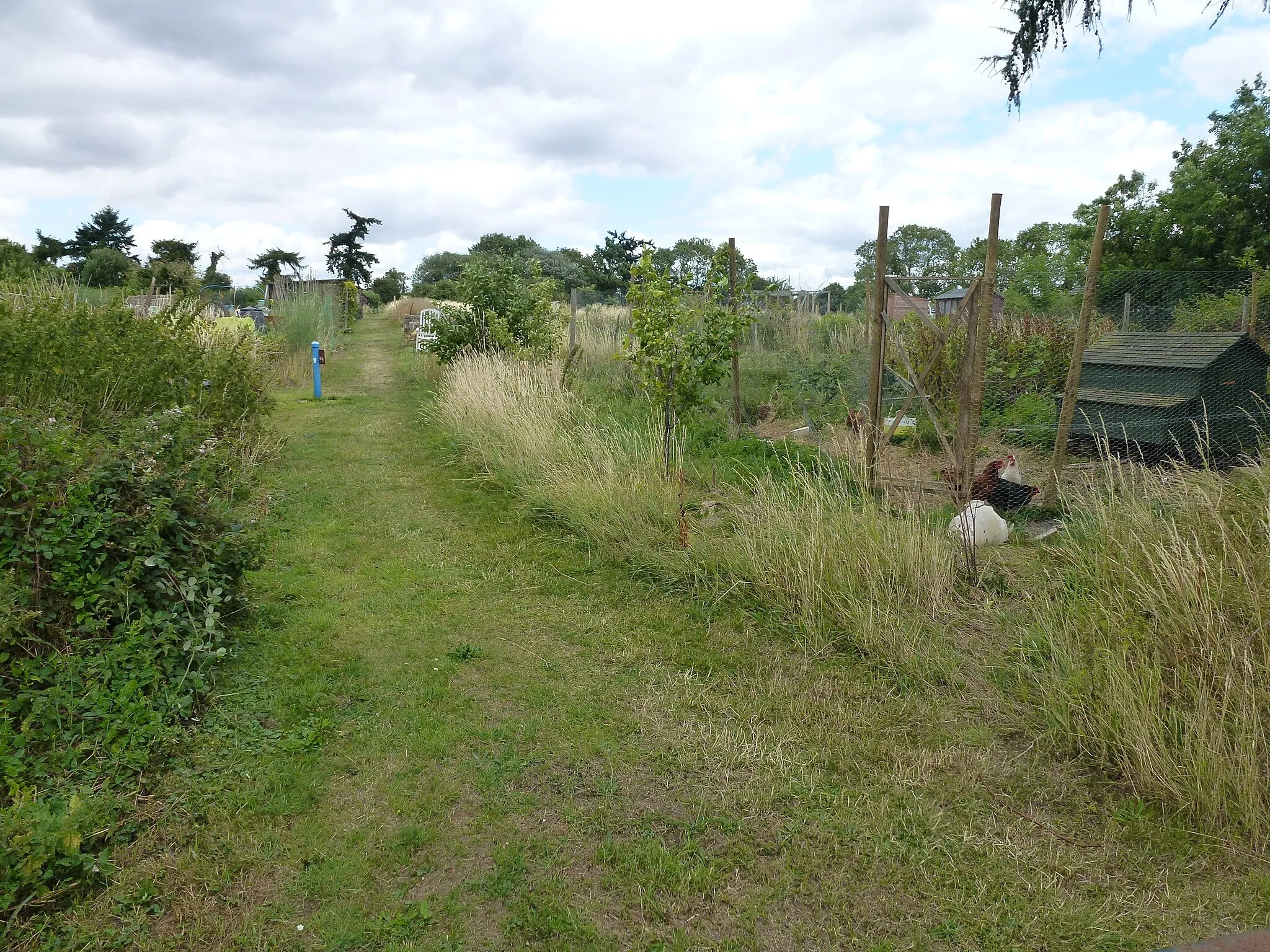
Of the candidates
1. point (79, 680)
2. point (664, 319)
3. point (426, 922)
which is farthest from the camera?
point (664, 319)

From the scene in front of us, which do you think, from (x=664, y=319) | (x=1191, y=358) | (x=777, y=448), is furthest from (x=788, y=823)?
(x=1191, y=358)

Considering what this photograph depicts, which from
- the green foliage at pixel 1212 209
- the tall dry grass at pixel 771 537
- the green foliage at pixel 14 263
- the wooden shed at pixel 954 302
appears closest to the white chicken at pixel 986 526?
the tall dry grass at pixel 771 537

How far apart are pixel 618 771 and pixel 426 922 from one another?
107 cm

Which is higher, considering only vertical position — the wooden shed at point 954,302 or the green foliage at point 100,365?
the wooden shed at point 954,302

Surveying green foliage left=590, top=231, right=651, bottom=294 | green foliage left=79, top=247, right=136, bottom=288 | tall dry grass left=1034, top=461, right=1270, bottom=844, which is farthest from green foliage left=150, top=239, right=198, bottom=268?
tall dry grass left=1034, top=461, right=1270, bottom=844

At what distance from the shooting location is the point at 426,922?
270 centimetres

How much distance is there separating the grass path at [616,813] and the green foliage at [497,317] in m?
8.74

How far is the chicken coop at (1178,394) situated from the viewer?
729 cm

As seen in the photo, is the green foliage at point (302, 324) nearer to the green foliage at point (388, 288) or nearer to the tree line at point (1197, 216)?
the tree line at point (1197, 216)

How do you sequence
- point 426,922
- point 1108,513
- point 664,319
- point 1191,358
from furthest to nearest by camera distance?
point 1191,358, point 664,319, point 1108,513, point 426,922

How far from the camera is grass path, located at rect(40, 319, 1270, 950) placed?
270 centimetres

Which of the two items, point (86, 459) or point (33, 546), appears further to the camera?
point (86, 459)

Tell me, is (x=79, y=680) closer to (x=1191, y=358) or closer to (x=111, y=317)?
(x=111, y=317)

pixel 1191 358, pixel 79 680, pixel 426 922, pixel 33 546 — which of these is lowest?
pixel 426 922
